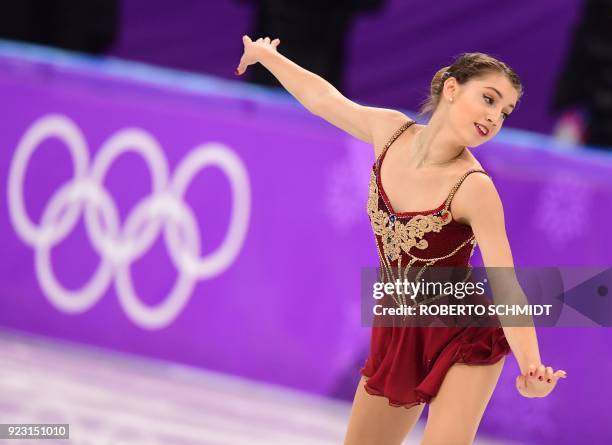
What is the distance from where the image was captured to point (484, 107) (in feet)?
12.6

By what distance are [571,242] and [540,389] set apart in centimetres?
280

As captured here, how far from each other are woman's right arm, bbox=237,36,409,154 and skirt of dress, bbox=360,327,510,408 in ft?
2.16

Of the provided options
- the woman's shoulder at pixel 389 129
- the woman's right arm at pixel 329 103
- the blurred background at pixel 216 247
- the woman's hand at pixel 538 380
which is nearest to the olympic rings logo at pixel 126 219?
the blurred background at pixel 216 247

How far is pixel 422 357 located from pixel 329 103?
0.95m

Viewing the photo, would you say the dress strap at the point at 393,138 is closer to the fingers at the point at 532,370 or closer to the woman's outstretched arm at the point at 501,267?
the woman's outstretched arm at the point at 501,267

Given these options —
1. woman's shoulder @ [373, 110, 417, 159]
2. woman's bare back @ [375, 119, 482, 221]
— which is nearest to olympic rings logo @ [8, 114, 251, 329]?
woman's shoulder @ [373, 110, 417, 159]

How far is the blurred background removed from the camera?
6.26 m

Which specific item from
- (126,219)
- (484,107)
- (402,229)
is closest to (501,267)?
(402,229)

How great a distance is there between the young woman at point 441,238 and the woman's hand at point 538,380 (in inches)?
2.7

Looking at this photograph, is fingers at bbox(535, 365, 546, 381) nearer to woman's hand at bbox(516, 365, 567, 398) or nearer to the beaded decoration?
woman's hand at bbox(516, 365, 567, 398)

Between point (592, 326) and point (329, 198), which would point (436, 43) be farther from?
point (592, 326)

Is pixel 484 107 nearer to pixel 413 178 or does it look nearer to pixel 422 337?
pixel 413 178

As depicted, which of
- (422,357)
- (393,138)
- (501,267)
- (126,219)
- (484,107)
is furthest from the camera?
(126,219)

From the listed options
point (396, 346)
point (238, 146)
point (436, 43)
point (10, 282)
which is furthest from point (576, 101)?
point (396, 346)
